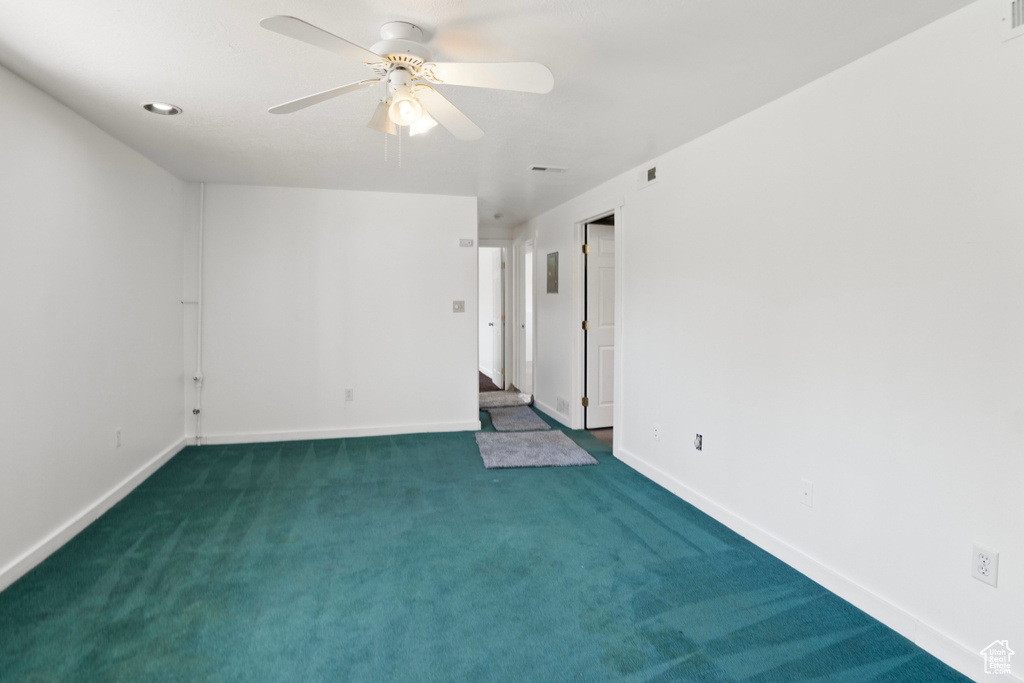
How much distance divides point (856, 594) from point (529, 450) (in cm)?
261

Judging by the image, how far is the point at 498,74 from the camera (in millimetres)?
1734

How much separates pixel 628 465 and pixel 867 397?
2.15 meters

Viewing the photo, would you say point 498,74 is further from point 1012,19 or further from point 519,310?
point 519,310

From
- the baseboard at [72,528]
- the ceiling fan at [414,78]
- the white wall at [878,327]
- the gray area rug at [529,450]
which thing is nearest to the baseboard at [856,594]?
the white wall at [878,327]

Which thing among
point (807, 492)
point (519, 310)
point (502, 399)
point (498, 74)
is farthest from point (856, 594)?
point (519, 310)

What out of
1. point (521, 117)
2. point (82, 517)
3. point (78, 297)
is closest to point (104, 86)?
point (78, 297)

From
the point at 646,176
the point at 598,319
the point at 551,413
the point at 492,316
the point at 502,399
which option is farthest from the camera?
the point at 492,316

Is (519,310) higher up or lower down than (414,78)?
lower down

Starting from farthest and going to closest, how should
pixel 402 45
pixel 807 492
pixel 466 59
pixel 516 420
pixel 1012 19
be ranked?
pixel 516 420
pixel 807 492
pixel 466 59
pixel 402 45
pixel 1012 19

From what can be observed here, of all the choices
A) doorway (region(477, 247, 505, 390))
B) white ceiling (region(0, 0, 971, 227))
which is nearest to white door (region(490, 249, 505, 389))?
doorway (region(477, 247, 505, 390))

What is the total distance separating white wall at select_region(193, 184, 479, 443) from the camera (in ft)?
15.0

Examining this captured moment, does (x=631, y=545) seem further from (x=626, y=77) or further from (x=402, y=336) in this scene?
(x=402, y=336)

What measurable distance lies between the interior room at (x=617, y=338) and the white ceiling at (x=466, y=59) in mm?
18

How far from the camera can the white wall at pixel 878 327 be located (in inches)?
68.1
